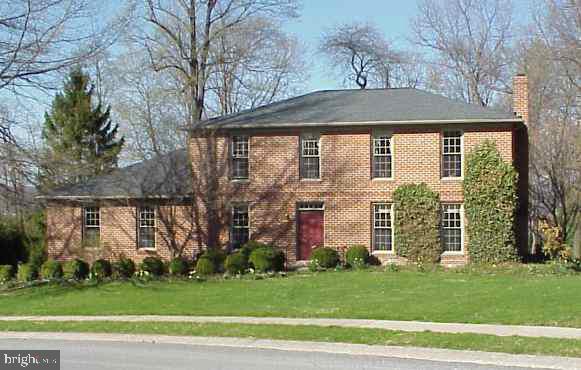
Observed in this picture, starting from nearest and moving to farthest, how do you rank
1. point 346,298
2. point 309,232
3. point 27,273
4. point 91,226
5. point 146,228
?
point 346,298 < point 27,273 < point 309,232 < point 146,228 < point 91,226

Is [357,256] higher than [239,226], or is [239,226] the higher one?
[239,226]

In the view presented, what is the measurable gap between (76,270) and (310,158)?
32.1 feet

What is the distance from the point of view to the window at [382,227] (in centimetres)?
3203

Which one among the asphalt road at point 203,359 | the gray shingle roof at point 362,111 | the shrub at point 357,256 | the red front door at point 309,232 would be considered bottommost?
the asphalt road at point 203,359

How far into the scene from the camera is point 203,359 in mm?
13148

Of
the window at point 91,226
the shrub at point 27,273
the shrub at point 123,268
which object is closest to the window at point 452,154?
the shrub at point 123,268

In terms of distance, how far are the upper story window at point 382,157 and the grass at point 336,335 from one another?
1578 centimetres

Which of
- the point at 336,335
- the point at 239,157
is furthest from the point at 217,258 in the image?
the point at 336,335

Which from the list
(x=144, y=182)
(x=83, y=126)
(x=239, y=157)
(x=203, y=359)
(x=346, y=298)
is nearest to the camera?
(x=203, y=359)

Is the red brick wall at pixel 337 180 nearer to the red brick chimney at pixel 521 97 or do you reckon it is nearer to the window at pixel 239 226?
the window at pixel 239 226

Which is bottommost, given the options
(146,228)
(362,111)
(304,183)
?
(146,228)

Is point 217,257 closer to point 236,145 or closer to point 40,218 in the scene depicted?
point 236,145

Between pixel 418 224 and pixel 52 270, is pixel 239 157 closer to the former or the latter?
pixel 418 224

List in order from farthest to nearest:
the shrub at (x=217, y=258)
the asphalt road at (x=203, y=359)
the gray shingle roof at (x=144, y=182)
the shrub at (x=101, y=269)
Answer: the gray shingle roof at (x=144, y=182)
the shrub at (x=101, y=269)
the shrub at (x=217, y=258)
the asphalt road at (x=203, y=359)
